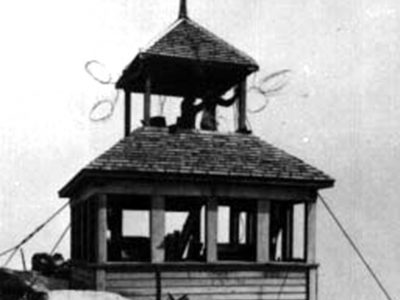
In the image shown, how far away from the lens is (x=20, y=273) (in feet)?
66.8

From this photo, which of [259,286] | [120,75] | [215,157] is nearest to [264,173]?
[215,157]

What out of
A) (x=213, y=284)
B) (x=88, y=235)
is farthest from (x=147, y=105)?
(x=213, y=284)

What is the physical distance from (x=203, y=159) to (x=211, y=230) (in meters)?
1.77

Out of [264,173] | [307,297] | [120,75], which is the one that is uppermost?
[120,75]

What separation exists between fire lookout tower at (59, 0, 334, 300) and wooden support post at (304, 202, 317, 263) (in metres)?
0.02

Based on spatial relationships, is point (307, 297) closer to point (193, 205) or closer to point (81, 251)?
point (193, 205)

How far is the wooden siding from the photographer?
18312 millimetres

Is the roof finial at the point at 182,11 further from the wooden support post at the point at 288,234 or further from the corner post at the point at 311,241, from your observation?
the corner post at the point at 311,241

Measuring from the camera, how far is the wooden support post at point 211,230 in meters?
18.9

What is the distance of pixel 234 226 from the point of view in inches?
935

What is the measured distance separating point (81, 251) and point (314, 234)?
6800 millimetres

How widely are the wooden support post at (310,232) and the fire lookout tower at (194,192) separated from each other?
2 centimetres

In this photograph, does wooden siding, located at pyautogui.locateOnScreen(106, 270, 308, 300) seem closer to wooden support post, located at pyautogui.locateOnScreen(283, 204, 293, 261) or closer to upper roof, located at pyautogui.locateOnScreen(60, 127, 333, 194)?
wooden support post, located at pyautogui.locateOnScreen(283, 204, 293, 261)

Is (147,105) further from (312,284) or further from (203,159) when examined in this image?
(312,284)
